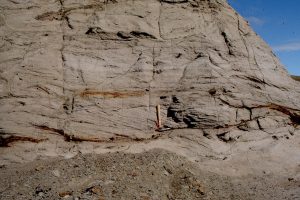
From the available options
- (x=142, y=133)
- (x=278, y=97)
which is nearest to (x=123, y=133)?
(x=142, y=133)

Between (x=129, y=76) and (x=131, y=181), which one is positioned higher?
(x=129, y=76)

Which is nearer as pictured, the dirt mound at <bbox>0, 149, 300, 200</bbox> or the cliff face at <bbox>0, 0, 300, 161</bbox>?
the dirt mound at <bbox>0, 149, 300, 200</bbox>

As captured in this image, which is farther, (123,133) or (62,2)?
(62,2)

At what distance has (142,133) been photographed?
15.4m

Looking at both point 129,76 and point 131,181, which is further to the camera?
point 129,76

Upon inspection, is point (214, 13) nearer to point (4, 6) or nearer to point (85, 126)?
point (85, 126)

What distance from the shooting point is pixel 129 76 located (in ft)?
53.0

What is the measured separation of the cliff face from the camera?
48.8 ft

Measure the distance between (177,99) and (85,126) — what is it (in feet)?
14.0

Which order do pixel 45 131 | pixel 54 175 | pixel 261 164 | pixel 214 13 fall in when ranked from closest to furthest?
pixel 54 175, pixel 45 131, pixel 261 164, pixel 214 13

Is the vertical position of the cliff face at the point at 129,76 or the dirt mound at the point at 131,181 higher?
the cliff face at the point at 129,76

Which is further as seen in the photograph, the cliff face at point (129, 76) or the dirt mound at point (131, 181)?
the cliff face at point (129, 76)

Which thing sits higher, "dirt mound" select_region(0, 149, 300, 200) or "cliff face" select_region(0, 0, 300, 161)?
"cliff face" select_region(0, 0, 300, 161)

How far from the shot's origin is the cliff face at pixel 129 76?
14.9 m
